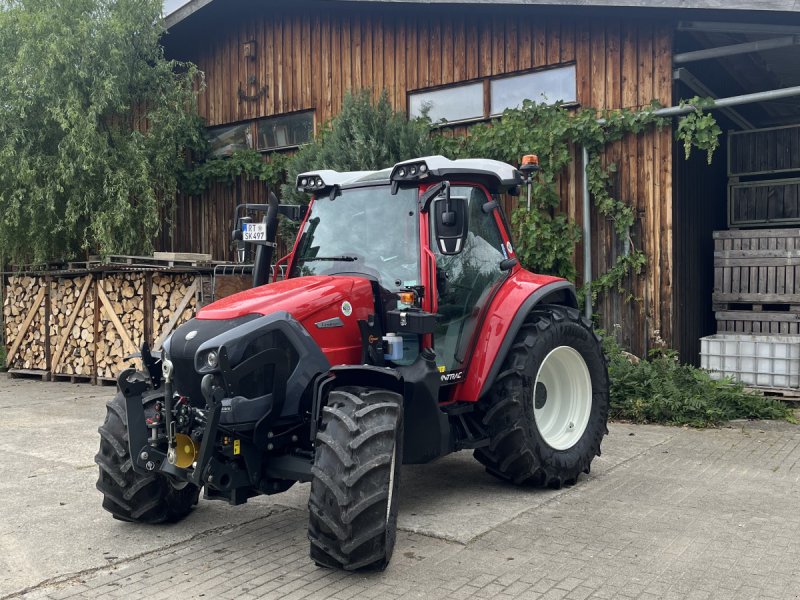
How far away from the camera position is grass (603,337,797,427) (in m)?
8.43

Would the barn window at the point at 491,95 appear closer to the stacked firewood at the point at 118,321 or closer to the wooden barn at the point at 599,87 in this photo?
the wooden barn at the point at 599,87

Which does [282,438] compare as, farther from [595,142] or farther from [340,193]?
[595,142]

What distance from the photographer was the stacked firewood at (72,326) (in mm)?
12500

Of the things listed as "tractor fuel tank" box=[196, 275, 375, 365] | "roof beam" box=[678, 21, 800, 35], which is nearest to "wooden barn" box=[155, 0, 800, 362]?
"roof beam" box=[678, 21, 800, 35]

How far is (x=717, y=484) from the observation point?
19.5 feet

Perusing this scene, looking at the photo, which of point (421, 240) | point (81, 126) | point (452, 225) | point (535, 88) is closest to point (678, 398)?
point (535, 88)

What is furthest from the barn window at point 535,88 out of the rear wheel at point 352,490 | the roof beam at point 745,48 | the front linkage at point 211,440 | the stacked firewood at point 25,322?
the stacked firewood at point 25,322

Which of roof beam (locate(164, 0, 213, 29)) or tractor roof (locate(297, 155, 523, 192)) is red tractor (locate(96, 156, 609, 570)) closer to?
tractor roof (locate(297, 155, 523, 192))

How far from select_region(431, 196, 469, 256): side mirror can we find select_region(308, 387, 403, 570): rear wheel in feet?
3.90

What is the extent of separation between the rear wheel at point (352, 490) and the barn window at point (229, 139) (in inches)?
418

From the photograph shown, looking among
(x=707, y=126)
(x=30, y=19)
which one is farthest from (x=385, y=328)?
(x=30, y=19)

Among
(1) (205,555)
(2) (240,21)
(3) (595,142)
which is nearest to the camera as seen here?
(1) (205,555)

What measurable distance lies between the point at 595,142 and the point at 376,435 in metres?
6.89

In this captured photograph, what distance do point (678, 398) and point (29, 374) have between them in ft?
34.4
